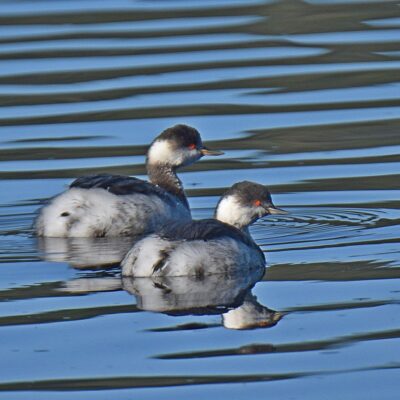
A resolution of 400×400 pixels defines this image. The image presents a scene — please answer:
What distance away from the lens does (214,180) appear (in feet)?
41.9

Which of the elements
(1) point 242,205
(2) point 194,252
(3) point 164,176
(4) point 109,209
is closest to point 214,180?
(3) point 164,176

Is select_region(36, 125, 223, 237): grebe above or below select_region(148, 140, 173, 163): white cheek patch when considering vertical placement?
below

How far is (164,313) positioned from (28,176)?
15.3 ft

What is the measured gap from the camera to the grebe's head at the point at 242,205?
10.1 metres

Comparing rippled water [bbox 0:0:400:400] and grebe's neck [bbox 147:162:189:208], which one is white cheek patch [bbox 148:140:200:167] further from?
rippled water [bbox 0:0:400:400]

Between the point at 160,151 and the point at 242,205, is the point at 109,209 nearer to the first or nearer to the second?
the point at 160,151

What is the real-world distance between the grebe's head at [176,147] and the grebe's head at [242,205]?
2.00 metres

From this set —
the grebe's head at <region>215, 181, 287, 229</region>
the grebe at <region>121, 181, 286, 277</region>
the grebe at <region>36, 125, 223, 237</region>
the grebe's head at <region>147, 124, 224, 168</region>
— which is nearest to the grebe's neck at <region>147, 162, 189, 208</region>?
the grebe's head at <region>147, 124, 224, 168</region>

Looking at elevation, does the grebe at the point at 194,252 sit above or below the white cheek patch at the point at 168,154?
below

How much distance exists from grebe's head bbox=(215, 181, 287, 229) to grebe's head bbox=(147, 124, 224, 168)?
200 centimetres

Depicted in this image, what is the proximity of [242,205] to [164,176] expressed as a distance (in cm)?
229

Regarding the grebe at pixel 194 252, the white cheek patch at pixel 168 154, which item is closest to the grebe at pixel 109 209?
the white cheek patch at pixel 168 154

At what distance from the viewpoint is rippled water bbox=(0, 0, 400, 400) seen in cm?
749

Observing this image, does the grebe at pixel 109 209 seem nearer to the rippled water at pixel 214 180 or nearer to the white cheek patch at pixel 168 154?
the rippled water at pixel 214 180
